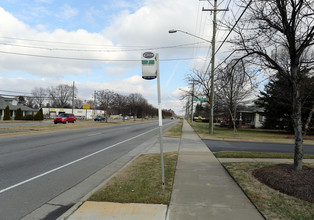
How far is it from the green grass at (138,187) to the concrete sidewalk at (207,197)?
9.1 inches

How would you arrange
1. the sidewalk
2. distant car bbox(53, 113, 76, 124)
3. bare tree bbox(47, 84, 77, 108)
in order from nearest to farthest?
1. the sidewalk
2. distant car bbox(53, 113, 76, 124)
3. bare tree bbox(47, 84, 77, 108)

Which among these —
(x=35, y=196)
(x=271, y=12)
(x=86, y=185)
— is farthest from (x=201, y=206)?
(x=271, y=12)

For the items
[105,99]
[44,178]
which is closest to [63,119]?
[105,99]

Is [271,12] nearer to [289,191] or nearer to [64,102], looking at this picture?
[289,191]

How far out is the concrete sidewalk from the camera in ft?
12.4

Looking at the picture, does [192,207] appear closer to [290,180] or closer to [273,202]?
[273,202]

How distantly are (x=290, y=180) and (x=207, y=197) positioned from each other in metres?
2.20

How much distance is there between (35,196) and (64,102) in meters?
112

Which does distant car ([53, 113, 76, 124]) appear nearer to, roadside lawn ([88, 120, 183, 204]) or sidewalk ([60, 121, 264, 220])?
roadside lawn ([88, 120, 183, 204])

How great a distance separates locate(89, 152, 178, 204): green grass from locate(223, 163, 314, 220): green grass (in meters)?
1.73

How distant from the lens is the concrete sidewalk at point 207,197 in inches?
149

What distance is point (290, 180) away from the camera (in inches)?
205

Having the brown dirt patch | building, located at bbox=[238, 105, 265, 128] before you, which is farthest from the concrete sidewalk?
building, located at bbox=[238, 105, 265, 128]

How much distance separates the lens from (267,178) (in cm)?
562
